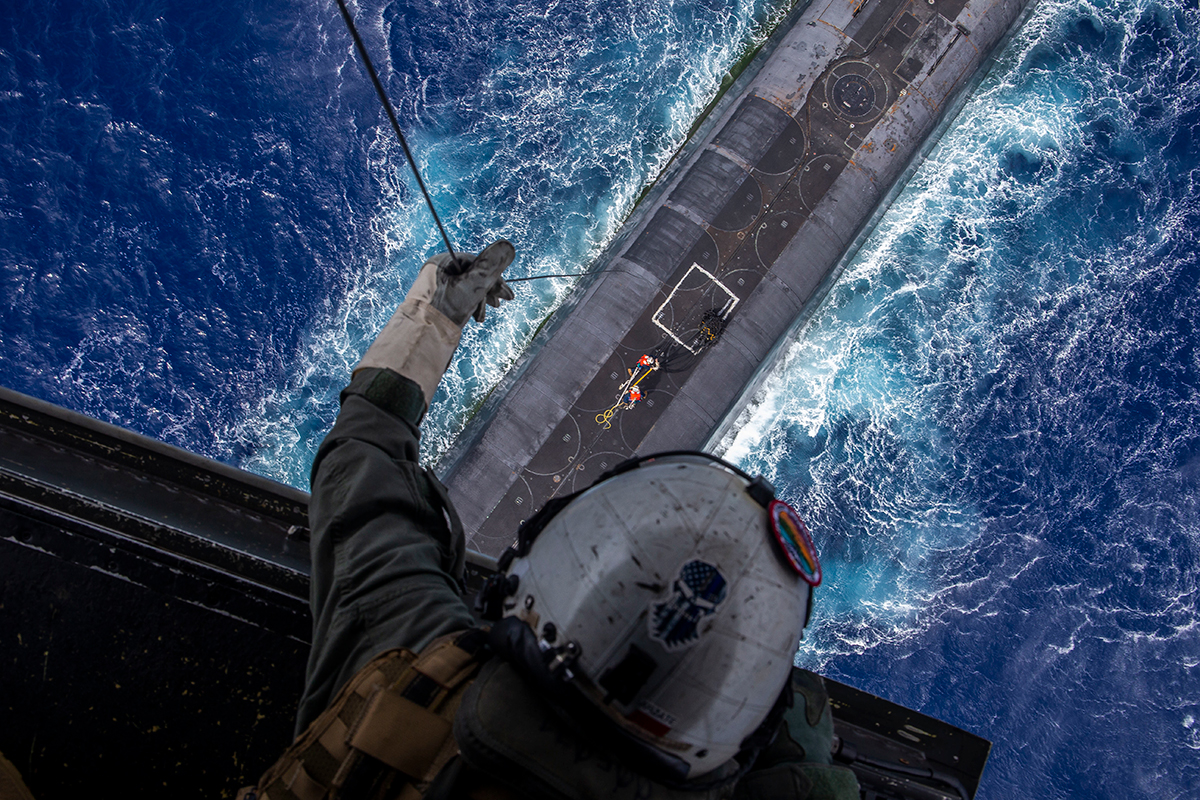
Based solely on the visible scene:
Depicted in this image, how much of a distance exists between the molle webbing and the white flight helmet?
0.66 meters

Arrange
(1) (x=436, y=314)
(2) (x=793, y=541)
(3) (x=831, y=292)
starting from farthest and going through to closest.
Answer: (3) (x=831, y=292)
(1) (x=436, y=314)
(2) (x=793, y=541)

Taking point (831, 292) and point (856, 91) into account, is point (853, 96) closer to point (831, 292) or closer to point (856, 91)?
point (856, 91)

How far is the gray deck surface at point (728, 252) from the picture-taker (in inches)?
795

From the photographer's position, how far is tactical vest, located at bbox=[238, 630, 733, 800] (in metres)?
3.54

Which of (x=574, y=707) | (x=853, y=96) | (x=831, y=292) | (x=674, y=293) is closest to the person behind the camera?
(x=574, y=707)

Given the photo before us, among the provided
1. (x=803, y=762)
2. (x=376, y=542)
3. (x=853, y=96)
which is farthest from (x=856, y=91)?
(x=376, y=542)

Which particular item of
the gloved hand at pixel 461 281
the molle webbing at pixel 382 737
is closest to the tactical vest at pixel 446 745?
the molle webbing at pixel 382 737

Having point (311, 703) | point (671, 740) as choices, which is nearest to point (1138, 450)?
point (671, 740)

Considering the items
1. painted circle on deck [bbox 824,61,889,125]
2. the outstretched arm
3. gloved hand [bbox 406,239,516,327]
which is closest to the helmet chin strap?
the outstretched arm

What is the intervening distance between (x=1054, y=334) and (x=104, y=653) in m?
26.9

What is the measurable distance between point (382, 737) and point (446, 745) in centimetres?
41

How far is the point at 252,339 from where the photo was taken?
21.5 m

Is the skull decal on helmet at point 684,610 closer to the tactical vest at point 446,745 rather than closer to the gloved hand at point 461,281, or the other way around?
the tactical vest at point 446,745

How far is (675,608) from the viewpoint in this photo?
3.88 metres
